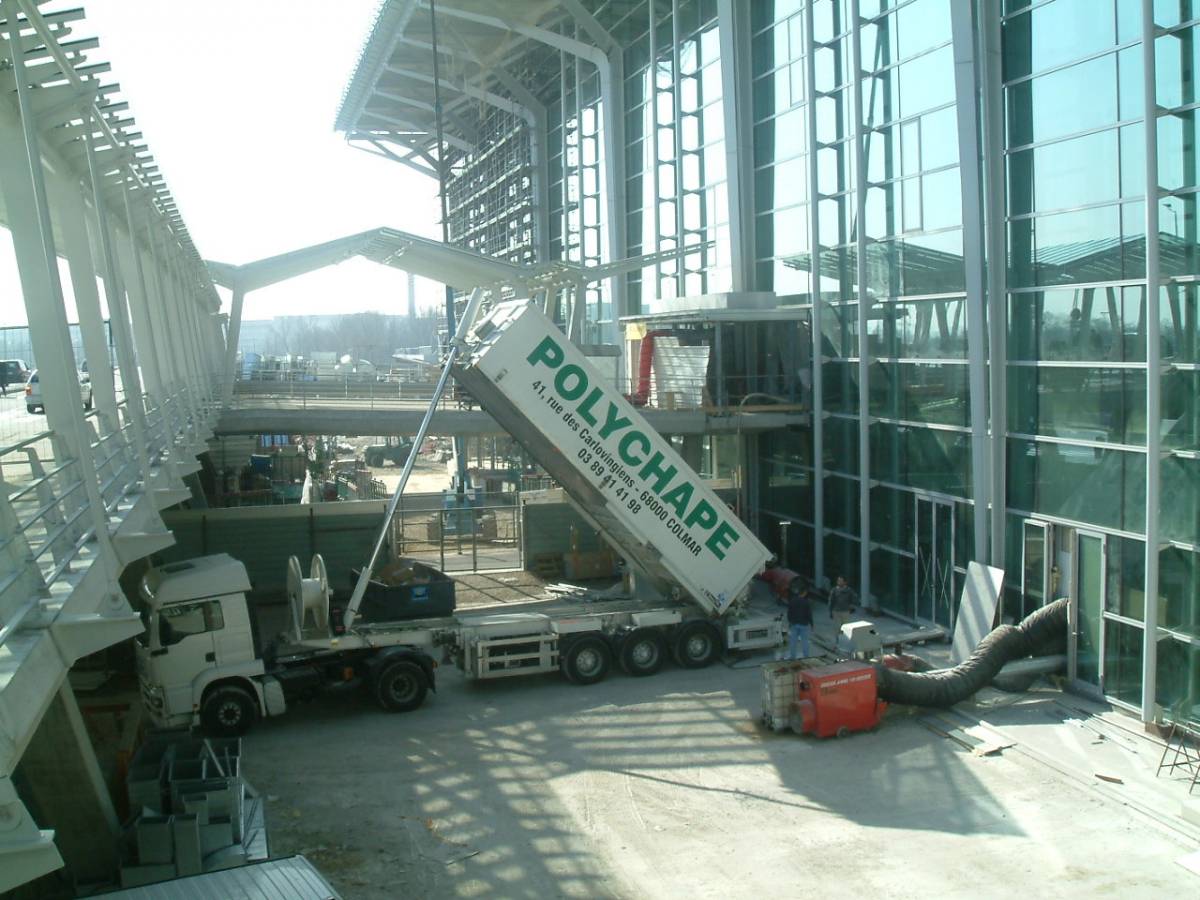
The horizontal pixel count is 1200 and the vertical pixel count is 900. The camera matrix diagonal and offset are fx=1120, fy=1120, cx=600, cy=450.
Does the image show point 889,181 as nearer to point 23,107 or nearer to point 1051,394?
point 1051,394

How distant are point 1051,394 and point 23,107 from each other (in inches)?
513

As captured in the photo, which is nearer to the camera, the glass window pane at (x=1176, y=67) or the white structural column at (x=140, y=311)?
the white structural column at (x=140, y=311)

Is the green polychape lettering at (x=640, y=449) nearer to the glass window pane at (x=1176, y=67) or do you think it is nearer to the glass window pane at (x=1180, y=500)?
the glass window pane at (x=1180, y=500)

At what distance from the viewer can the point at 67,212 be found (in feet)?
29.8

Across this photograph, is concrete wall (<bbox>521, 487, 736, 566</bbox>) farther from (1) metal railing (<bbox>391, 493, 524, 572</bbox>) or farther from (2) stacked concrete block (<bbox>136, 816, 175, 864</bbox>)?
(2) stacked concrete block (<bbox>136, 816, 175, 864</bbox>)

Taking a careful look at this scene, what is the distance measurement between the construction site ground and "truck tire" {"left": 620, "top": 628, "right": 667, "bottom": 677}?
0.83m

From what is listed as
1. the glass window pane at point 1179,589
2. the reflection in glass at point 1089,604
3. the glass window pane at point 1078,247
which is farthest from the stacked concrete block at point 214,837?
the glass window pane at point 1078,247

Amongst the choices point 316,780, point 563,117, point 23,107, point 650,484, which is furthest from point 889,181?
point 563,117

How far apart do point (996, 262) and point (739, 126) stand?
319 inches

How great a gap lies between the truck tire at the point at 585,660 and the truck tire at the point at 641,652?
30cm

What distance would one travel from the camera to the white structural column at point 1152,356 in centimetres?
1270

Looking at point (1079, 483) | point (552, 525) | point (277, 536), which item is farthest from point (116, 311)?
point (552, 525)

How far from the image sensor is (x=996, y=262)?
1579 centimetres

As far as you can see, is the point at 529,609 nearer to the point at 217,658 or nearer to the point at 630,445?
the point at 630,445
